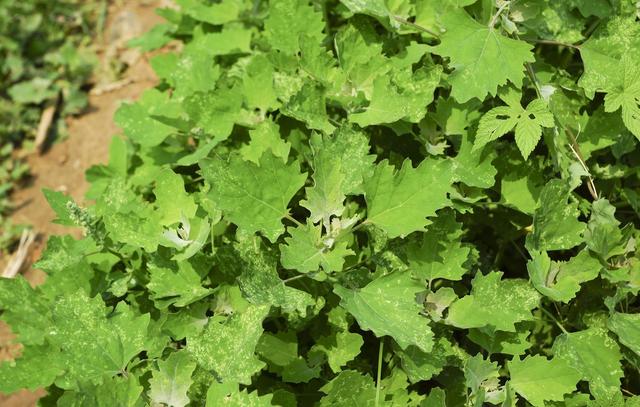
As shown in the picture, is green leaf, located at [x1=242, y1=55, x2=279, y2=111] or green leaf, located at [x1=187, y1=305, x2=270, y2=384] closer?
green leaf, located at [x1=187, y1=305, x2=270, y2=384]

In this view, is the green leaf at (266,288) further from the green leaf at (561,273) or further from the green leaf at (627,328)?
the green leaf at (627,328)

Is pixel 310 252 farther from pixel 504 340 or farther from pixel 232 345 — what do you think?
pixel 504 340

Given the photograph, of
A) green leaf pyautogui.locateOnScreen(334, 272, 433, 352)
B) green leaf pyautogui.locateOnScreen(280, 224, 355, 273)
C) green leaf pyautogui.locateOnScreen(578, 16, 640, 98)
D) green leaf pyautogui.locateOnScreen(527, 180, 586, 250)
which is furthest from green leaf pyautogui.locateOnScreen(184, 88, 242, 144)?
green leaf pyautogui.locateOnScreen(578, 16, 640, 98)

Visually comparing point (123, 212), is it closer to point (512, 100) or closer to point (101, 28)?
point (512, 100)

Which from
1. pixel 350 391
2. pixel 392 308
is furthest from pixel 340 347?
pixel 392 308

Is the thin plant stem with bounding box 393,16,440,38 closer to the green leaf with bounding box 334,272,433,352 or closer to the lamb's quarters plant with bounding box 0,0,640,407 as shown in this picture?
the lamb's quarters plant with bounding box 0,0,640,407

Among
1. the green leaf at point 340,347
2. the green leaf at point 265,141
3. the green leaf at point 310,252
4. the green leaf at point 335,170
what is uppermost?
the green leaf at point 335,170

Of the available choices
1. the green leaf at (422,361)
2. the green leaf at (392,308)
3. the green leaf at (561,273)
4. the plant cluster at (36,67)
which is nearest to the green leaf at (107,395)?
the green leaf at (392,308)
